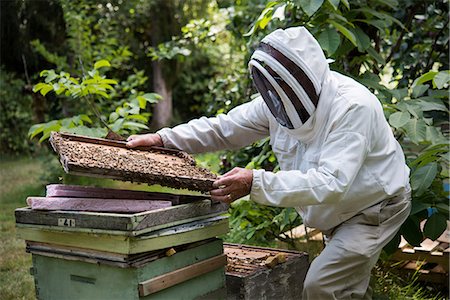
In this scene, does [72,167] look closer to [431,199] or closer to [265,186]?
[265,186]

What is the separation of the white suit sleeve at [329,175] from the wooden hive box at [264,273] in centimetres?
47

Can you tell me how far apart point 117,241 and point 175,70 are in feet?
29.2

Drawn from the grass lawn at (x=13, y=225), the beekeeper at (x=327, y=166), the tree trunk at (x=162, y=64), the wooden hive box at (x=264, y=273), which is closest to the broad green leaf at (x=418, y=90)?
the beekeeper at (x=327, y=166)

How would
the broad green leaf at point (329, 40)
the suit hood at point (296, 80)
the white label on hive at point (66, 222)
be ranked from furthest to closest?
the broad green leaf at point (329, 40) → the suit hood at point (296, 80) → the white label on hive at point (66, 222)

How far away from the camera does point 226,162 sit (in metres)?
4.87

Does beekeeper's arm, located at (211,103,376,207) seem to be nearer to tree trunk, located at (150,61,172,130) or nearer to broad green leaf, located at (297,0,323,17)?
broad green leaf, located at (297,0,323,17)

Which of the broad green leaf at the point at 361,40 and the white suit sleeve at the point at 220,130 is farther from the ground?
the broad green leaf at the point at 361,40

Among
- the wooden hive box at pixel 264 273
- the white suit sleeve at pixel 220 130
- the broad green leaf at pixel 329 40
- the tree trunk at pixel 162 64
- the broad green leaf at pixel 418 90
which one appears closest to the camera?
the wooden hive box at pixel 264 273

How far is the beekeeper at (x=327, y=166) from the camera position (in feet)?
7.24

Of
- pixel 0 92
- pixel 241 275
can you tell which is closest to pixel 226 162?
pixel 241 275

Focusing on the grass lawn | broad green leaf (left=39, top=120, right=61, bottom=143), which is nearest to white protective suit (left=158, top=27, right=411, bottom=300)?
broad green leaf (left=39, top=120, right=61, bottom=143)

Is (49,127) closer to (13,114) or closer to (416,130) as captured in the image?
(416,130)

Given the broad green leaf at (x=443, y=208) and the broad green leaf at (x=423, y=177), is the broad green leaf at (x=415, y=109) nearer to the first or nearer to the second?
the broad green leaf at (x=423, y=177)

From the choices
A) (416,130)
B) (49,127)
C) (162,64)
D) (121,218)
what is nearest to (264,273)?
(121,218)
